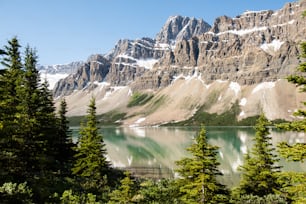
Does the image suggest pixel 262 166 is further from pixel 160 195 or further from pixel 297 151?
pixel 297 151

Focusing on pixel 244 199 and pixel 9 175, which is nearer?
pixel 9 175

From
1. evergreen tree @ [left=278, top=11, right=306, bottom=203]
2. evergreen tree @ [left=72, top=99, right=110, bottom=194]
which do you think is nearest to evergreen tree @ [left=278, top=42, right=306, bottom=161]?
evergreen tree @ [left=278, top=11, right=306, bottom=203]

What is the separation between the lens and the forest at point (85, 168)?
2060 centimetres

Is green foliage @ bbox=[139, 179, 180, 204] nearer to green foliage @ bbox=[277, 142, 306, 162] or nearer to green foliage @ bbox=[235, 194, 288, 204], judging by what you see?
green foliage @ bbox=[235, 194, 288, 204]

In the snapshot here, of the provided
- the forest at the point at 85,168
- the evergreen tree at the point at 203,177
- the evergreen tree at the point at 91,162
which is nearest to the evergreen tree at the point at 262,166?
the forest at the point at 85,168

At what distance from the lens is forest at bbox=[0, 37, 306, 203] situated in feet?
67.6

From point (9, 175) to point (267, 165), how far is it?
86.6 ft

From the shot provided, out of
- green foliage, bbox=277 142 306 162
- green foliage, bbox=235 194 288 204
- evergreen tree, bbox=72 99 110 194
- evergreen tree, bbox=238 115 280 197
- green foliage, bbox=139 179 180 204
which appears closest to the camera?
green foliage, bbox=277 142 306 162

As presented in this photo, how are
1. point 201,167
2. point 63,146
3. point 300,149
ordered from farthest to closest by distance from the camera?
point 63,146, point 201,167, point 300,149

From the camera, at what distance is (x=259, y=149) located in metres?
35.3

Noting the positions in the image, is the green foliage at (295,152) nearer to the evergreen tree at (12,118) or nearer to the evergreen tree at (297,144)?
the evergreen tree at (297,144)

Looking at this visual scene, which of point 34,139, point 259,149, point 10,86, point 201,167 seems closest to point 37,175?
point 34,139

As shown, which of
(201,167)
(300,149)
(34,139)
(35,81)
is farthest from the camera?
(35,81)

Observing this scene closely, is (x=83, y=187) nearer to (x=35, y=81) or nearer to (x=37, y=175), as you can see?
(x=37, y=175)
